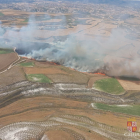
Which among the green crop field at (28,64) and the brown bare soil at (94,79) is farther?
the green crop field at (28,64)

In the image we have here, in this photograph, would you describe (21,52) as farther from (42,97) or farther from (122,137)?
(122,137)

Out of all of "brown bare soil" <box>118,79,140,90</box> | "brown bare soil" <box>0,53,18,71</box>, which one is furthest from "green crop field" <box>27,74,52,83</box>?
"brown bare soil" <box>118,79,140,90</box>

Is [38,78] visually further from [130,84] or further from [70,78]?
[130,84]

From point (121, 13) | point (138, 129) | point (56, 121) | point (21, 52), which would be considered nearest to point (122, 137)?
point (138, 129)

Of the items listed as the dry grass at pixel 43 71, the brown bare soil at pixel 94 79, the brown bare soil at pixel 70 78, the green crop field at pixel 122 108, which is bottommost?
the green crop field at pixel 122 108

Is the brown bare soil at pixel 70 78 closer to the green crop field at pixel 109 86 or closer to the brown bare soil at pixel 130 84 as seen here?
the green crop field at pixel 109 86

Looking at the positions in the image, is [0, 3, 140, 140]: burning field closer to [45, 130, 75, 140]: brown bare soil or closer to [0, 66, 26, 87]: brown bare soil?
[0, 66, 26, 87]: brown bare soil

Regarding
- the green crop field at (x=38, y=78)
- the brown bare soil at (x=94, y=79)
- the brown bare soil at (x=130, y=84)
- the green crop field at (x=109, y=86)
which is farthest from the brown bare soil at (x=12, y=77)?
the brown bare soil at (x=130, y=84)
